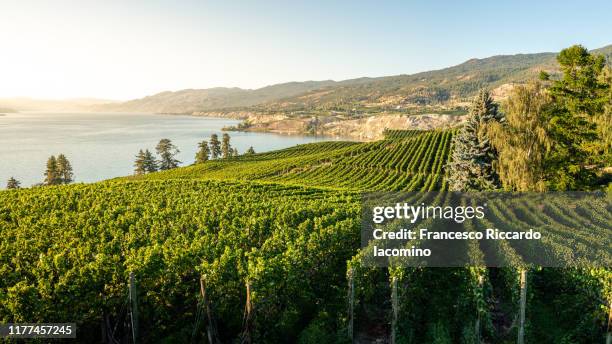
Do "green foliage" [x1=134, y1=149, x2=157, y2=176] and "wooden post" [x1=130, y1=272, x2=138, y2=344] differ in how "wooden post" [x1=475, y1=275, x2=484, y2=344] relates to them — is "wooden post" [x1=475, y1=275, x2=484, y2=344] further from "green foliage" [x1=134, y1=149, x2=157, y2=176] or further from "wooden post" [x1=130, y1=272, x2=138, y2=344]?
"green foliage" [x1=134, y1=149, x2=157, y2=176]

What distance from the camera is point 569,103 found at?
26.8m

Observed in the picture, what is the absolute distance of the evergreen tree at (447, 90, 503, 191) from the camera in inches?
1320

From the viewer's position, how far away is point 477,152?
33656 mm

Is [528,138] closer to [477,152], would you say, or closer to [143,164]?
[477,152]

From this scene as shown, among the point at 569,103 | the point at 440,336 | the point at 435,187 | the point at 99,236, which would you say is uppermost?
the point at 569,103

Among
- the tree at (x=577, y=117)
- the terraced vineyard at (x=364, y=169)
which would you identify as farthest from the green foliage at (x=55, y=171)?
the tree at (x=577, y=117)

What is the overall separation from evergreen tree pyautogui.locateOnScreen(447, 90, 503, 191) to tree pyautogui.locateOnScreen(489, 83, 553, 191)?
18.4ft

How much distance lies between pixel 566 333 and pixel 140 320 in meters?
13.9

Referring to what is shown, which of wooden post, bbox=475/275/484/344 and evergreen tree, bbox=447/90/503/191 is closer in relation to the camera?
wooden post, bbox=475/275/484/344

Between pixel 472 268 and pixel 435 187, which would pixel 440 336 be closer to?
pixel 472 268

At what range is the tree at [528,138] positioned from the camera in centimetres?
2639

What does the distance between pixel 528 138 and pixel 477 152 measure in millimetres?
7059

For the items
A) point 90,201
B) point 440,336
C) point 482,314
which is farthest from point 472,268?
point 90,201

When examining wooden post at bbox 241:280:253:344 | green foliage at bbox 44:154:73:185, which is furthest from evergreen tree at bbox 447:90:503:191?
green foliage at bbox 44:154:73:185
